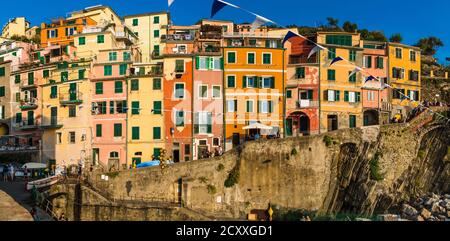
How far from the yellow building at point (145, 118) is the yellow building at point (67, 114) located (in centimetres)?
413

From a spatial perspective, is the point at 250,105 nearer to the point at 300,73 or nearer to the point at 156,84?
the point at 300,73

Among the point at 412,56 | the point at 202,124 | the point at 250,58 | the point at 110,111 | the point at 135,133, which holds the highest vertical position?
the point at 412,56

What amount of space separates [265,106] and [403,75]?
55.7 ft

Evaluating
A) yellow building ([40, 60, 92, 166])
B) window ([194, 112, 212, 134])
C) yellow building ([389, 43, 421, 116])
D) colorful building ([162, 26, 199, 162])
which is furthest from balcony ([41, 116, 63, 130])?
yellow building ([389, 43, 421, 116])

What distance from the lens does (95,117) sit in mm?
50344

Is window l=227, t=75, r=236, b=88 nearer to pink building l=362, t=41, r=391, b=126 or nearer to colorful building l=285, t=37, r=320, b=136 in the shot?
colorful building l=285, t=37, r=320, b=136

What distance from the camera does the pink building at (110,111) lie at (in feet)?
162

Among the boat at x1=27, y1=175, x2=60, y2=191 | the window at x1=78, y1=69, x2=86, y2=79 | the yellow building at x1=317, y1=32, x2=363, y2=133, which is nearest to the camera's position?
the boat at x1=27, y1=175, x2=60, y2=191

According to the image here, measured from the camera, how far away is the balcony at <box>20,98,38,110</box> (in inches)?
2083

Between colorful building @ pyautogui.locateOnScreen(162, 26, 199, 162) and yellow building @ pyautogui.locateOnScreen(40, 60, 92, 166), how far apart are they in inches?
293

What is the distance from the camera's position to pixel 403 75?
5741cm

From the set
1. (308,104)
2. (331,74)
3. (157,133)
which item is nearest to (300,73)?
(331,74)

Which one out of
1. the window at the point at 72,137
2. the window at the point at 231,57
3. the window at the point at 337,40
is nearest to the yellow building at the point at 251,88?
the window at the point at 231,57
